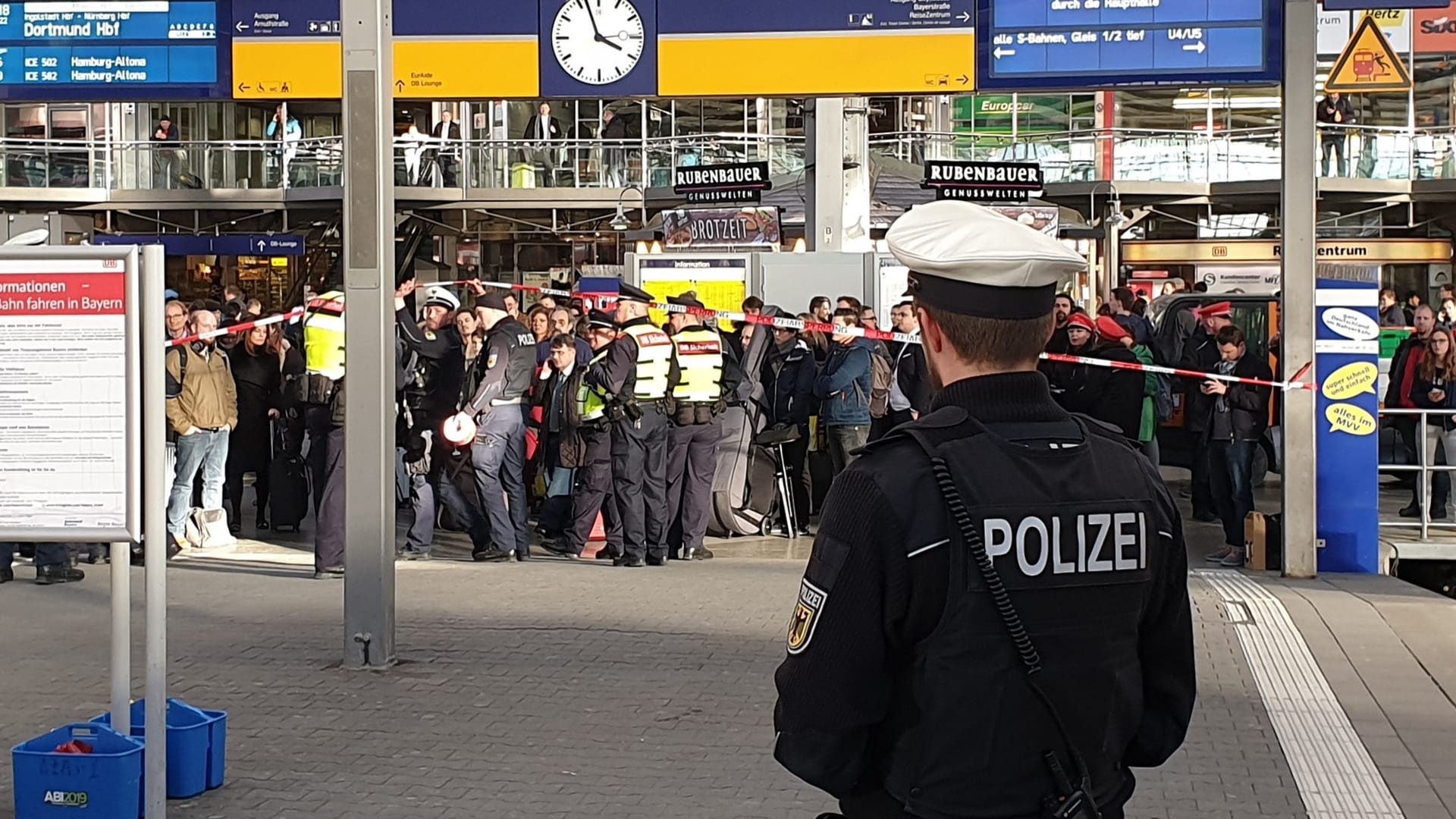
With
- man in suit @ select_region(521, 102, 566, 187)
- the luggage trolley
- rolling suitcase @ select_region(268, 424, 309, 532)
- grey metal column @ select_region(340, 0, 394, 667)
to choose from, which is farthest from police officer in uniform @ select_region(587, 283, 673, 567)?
man in suit @ select_region(521, 102, 566, 187)

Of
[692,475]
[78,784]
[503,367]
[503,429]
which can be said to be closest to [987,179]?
[692,475]

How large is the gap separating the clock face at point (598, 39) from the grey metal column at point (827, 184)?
6.89 meters

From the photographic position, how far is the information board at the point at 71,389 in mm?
5816

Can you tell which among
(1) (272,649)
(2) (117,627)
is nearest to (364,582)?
(1) (272,649)

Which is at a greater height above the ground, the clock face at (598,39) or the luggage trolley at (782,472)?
the clock face at (598,39)

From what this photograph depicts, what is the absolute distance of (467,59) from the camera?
1318cm

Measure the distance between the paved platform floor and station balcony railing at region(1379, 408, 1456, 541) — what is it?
3.06 feet

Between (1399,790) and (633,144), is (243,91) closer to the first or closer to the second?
(1399,790)

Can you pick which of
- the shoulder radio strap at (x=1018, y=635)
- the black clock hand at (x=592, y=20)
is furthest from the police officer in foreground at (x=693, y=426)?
the shoulder radio strap at (x=1018, y=635)

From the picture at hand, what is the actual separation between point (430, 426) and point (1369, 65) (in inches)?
332

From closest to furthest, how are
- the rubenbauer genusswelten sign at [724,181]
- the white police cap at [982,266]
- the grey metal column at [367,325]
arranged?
the white police cap at [982,266] < the grey metal column at [367,325] < the rubenbauer genusswelten sign at [724,181]

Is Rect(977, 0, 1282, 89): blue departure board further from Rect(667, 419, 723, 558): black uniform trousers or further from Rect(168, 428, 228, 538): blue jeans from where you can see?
Rect(168, 428, 228, 538): blue jeans

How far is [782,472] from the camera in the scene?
14375 millimetres

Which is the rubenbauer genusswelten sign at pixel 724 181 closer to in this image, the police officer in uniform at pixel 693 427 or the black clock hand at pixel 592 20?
the black clock hand at pixel 592 20
